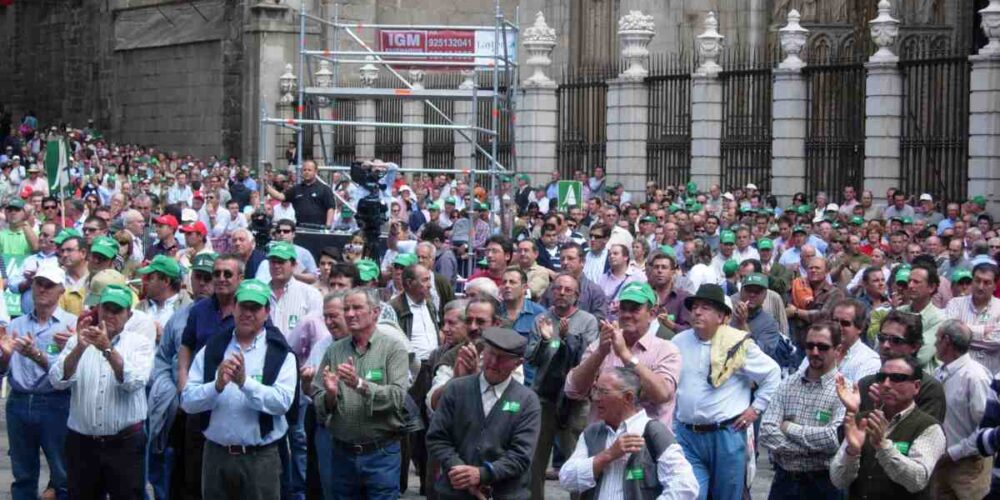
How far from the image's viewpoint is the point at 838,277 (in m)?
18.8

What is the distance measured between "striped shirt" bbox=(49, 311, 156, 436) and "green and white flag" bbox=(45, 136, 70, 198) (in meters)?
10.6

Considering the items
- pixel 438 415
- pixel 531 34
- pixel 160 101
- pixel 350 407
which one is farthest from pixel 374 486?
pixel 160 101

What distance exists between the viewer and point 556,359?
39.1 ft

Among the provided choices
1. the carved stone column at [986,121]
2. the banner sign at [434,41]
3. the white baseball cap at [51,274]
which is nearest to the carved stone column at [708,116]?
the carved stone column at [986,121]

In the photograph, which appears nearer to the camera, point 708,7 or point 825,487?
point 825,487

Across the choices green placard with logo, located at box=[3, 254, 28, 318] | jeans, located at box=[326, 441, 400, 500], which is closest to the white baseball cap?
jeans, located at box=[326, 441, 400, 500]

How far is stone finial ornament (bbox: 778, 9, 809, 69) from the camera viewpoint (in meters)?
28.4

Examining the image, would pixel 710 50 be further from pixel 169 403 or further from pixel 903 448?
pixel 903 448

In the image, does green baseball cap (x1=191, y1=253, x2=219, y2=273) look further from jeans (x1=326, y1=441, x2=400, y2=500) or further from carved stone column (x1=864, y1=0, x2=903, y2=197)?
carved stone column (x1=864, y1=0, x2=903, y2=197)

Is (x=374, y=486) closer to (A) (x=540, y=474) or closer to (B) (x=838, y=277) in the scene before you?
(A) (x=540, y=474)

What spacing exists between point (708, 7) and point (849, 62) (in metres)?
11.4

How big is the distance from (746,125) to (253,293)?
20.3m

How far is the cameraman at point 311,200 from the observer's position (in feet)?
67.7

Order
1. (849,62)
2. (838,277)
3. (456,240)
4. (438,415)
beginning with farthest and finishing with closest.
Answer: (849,62) → (456,240) → (838,277) → (438,415)
